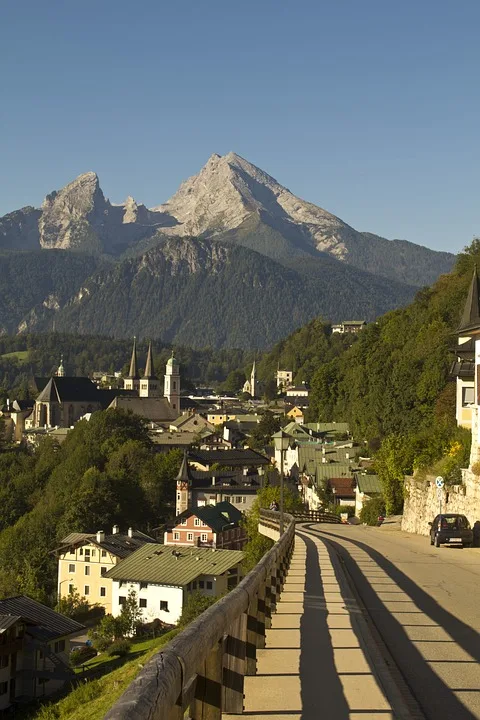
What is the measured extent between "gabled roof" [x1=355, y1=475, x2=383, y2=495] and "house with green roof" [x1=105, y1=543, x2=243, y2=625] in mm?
9825

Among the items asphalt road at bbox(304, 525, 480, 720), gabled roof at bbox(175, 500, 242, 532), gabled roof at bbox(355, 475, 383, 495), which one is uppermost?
asphalt road at bbox(304, 525, 480, 720)

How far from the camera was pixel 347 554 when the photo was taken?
2481cm

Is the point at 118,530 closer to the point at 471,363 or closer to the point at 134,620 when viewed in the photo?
the point at 134,620

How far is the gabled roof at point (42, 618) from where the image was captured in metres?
52.2

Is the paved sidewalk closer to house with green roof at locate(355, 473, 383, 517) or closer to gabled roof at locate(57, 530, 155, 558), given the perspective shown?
house with green roof at locate(355, 473, 383, 517)

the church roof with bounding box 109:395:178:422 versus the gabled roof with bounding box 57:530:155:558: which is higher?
the church roof with bounding box 109:395:178:422

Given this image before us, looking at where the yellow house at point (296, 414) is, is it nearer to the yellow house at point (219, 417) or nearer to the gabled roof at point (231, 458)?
the yellow house at point (219, 417)

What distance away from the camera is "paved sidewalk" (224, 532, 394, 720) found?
267 inches

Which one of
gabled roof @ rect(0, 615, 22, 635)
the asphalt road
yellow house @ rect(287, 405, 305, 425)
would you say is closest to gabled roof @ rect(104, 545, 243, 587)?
gabled roof @ rect(0, 615, 22, 635)

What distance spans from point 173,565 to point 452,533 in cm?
4447

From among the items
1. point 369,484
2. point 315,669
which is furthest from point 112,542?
point 315,669

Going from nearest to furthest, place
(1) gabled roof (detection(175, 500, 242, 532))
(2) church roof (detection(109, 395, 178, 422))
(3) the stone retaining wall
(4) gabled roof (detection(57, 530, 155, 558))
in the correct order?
(3) the stone retaining wall → (4) gabled roof (detection(57, 530, 155, 558)) → (1) gabled roof (detection(175, 500, 242, 532)) → (2) church roof (detection(109, 395, 178, 422))

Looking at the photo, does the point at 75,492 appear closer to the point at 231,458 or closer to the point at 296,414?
the point at 231,458

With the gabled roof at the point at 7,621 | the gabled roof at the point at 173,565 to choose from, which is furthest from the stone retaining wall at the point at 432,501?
the gabled roof at the point at 173,565
